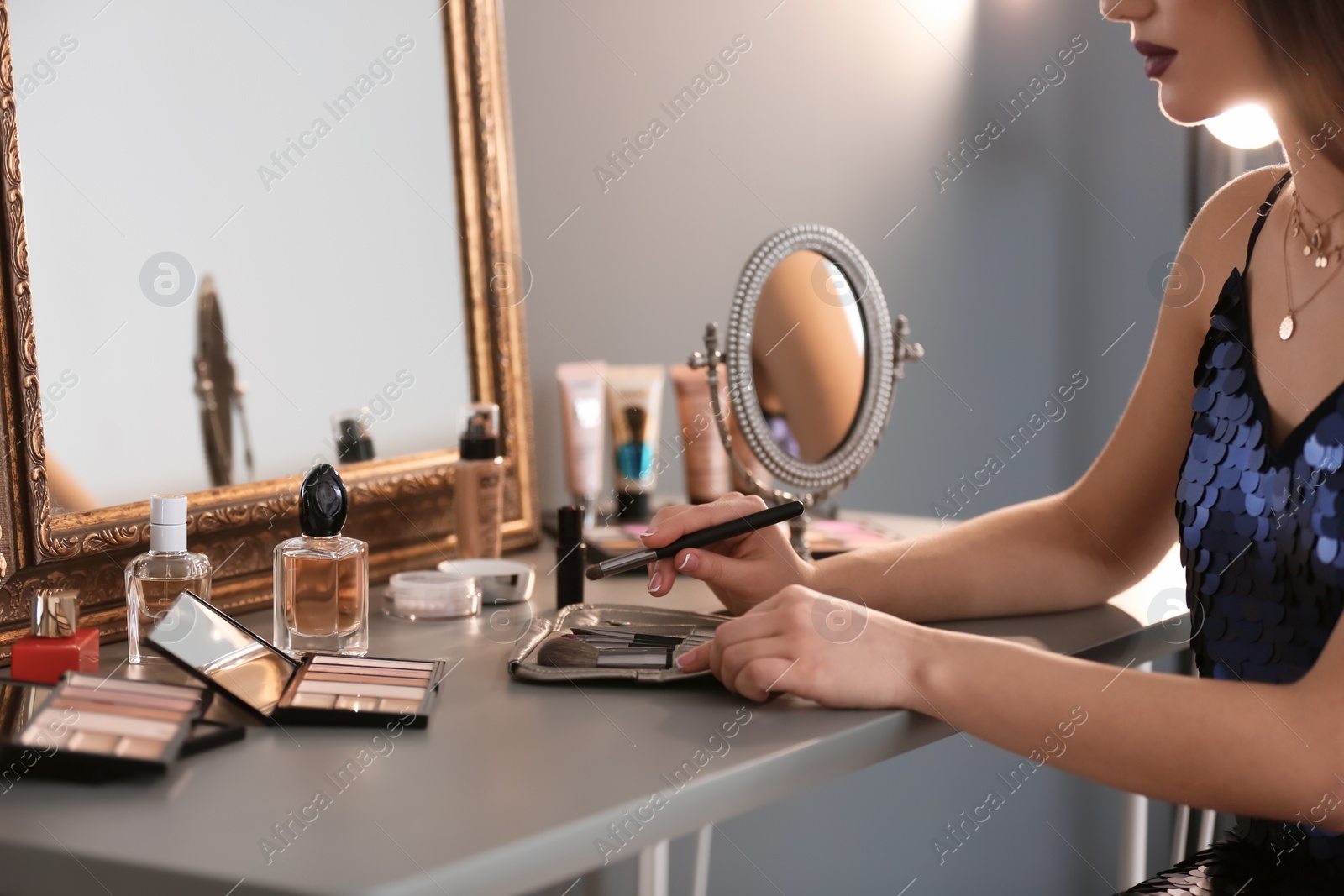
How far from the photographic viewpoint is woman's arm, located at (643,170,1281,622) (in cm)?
94

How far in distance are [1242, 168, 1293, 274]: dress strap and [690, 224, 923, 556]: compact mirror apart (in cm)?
38

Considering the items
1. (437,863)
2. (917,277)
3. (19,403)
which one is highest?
(917,277)

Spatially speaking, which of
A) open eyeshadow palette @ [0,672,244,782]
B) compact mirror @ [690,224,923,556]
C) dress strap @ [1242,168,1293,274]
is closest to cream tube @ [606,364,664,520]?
compact mirror @ [690,224,923,556]

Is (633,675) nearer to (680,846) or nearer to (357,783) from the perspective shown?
(357,783)

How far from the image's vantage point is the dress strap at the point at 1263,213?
92 centimetres

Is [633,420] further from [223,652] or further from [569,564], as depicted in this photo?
[223,652]

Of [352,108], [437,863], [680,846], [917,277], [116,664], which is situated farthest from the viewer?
[917,277]

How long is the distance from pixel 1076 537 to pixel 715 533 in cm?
33

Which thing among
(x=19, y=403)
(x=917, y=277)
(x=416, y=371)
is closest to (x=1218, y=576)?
(x=416, y=371)

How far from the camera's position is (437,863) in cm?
51

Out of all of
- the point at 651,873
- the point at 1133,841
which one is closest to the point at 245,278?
the point at 651,873

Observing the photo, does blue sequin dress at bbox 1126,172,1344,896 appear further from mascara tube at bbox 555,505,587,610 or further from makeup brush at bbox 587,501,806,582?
mascara tube at bbox 555,505,587,610

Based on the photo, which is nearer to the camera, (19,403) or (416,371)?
(19,403)

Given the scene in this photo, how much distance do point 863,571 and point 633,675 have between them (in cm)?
26
